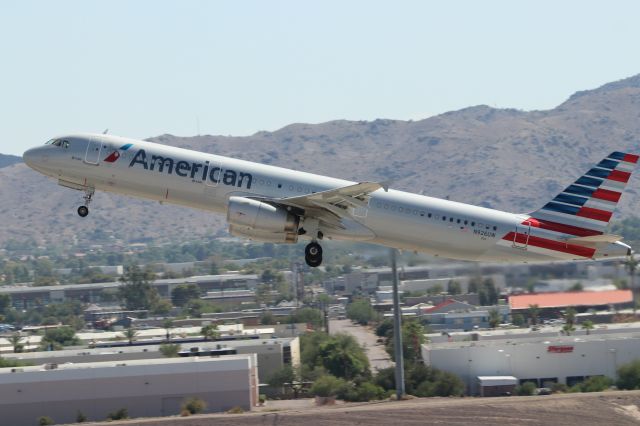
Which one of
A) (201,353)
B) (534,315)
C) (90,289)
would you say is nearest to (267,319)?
(534,315)

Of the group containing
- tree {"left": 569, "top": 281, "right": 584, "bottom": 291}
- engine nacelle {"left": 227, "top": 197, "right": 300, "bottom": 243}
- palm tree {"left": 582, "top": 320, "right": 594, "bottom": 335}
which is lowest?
palm tree {"left": 582, "top": 320, "right": 594, "bottom": 335}

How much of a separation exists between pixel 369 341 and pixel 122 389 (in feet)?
167

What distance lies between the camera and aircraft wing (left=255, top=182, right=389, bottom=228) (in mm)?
48438

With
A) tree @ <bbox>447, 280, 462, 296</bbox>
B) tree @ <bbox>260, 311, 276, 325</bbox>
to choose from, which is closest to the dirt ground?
tree @ <bbox>447, 280, 462, 296</bbox>

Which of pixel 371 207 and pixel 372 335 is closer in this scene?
pixel 371 207

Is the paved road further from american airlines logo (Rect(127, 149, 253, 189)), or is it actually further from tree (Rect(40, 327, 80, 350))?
american airlines logo (Rect(127, 149, 253, 189))

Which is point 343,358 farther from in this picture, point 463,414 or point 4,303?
point 4,303

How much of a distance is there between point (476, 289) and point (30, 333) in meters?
75.1

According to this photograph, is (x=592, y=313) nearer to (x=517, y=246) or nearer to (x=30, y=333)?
(x=517, y=246)

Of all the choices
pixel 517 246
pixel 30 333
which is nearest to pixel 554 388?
pixel 517 246

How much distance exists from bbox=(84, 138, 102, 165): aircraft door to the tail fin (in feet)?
67.6

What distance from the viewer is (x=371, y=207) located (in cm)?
5031

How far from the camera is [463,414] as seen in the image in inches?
2596

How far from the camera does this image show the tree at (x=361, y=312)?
134 m
